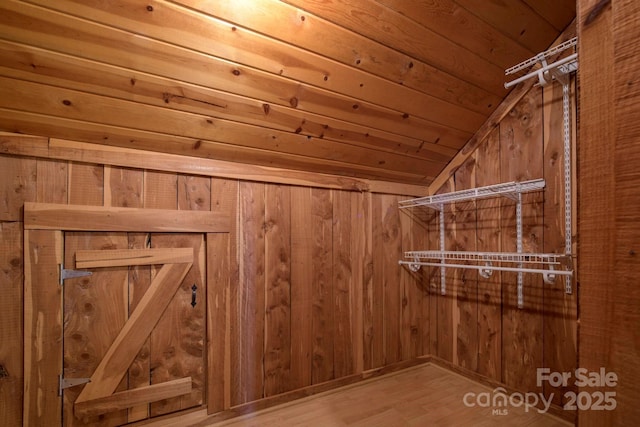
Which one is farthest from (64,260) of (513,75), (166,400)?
(513,75)

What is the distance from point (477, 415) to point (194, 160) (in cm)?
217

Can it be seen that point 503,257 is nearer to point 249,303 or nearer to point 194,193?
point 249,303

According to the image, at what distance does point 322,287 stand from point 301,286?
0.16 m

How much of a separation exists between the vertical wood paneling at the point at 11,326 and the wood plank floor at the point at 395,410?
0.90 m

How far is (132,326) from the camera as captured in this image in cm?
147

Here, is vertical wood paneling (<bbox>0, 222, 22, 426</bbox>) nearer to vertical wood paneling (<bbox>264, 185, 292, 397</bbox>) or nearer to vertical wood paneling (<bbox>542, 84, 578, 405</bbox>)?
vertical wood paneling (<bbox>264, 185, 292, 397</bbox>)

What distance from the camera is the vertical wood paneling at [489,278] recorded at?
2.01 meters

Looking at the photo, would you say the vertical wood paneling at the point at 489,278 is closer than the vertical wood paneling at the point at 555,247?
No

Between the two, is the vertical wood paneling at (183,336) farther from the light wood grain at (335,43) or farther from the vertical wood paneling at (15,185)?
the light wood grain at (335,43)

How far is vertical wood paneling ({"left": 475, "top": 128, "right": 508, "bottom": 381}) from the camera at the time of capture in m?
2.01

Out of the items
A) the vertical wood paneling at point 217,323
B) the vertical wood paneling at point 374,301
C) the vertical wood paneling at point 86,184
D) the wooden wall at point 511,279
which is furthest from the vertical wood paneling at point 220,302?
the wooden wall at point 511,279

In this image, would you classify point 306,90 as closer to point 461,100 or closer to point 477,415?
point 461,100

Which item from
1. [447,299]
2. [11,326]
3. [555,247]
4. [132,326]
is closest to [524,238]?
[555,247]

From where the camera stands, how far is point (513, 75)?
1.79 m
